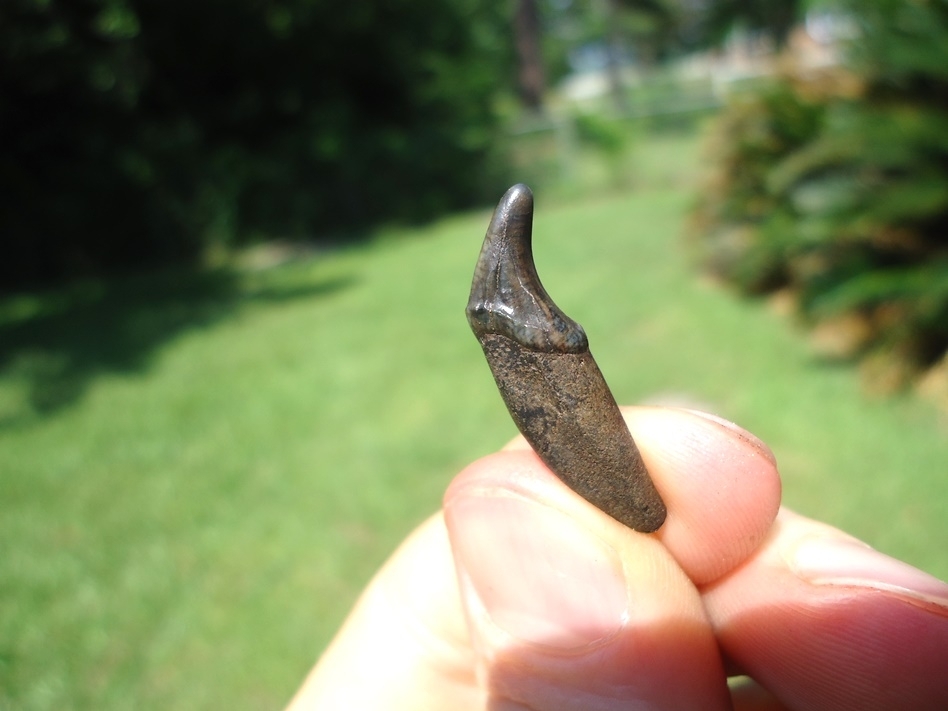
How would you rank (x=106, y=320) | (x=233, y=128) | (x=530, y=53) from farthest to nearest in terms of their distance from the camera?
(x=530, y=53) → (x=233, y=128) → (x=106, y=320)

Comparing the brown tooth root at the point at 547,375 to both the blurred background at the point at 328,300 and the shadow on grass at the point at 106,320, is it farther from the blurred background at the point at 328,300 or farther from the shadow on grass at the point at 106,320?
the shadow on grass at the point at 106,320

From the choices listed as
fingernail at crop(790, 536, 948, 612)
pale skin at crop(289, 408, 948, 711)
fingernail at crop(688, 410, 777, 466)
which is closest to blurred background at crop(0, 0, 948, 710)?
pale skin at crop(289, 408, 948, 711)

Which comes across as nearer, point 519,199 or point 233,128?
point 519,199

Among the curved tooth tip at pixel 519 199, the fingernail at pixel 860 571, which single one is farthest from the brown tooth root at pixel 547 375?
the fingernail at pixel 860 571

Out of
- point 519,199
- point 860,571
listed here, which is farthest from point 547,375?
point 860,571

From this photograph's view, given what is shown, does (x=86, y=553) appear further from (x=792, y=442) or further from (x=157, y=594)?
(x=792, y=442)

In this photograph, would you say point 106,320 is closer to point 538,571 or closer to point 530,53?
point 538,571

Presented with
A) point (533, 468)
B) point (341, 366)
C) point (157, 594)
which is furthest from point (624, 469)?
point (341, 366)
